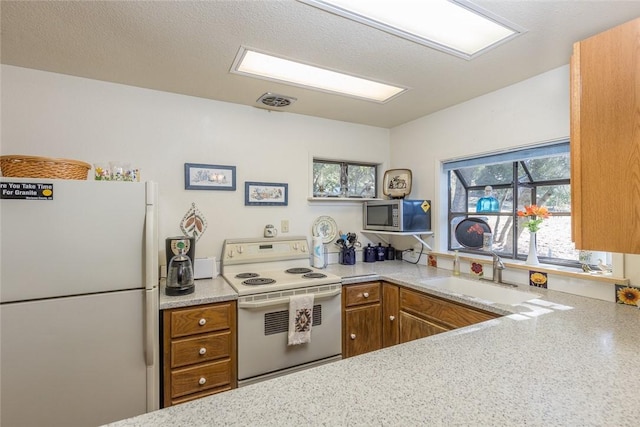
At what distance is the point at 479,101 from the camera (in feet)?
8.00

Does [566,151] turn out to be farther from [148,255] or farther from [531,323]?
[148,255]

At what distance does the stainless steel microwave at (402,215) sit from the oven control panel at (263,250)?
75 centimetres

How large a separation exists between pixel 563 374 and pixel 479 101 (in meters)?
2.11

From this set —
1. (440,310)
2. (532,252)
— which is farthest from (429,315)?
(532,252)

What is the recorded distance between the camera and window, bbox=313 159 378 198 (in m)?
3.05

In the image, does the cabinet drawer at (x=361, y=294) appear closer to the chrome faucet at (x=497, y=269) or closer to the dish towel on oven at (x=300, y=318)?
the dish towel on oven at (x=300, y=318)

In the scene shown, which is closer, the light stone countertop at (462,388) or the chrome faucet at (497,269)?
the light stone countertop at (462,388)

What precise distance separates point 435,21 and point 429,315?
175 centimetres

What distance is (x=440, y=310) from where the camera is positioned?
2.02 meters

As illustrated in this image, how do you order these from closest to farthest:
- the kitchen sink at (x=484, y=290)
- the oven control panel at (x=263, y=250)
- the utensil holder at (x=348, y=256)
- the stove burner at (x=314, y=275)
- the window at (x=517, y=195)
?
the kitchen sink at (x=484, y=290), the window at (x=517, y=195), the stove burner at (x=314, y=275), the oven control panel at (x=263, y=250), the utensil holder at (x=348, y=256)

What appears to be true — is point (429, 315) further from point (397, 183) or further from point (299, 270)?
point (397, 183)

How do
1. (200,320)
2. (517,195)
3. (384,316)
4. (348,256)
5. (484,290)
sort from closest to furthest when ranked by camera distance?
(200,320) < (484,290) < (517,195) < (384,316) < (348,256)

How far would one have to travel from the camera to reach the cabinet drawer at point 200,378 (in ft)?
5.87

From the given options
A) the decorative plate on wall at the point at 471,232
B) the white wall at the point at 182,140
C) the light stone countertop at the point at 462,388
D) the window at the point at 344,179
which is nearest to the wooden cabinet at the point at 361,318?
the white wall at the point at 182,140
